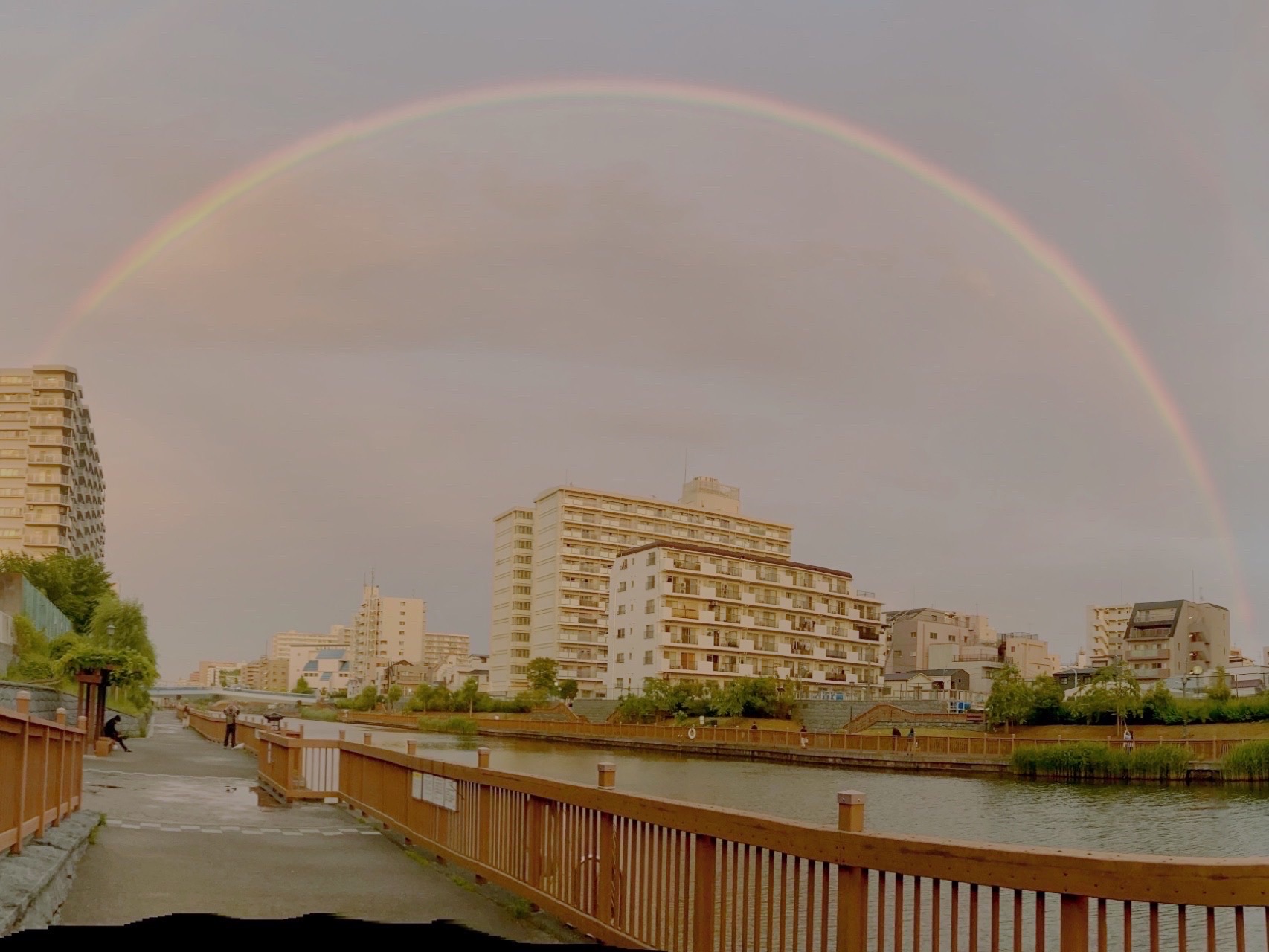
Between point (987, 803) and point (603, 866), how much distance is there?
111ft

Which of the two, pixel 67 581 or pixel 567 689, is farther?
pixel 567 689

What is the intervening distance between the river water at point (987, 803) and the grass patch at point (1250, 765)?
153 centimetres

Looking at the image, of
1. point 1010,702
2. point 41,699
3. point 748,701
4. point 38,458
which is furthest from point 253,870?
point 38,458

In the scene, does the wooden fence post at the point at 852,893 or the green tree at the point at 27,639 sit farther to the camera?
the green tree at the point at 27,639

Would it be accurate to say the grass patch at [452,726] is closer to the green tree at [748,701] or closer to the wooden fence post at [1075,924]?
the green tree at [748,701]

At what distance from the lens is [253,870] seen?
1092cm

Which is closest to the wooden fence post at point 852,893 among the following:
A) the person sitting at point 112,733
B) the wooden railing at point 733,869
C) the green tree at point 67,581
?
the wooden railing at point 733,869

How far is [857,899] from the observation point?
541 centimetres

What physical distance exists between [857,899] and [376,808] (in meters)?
11.0

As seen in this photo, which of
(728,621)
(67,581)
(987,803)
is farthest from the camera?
(728,621)

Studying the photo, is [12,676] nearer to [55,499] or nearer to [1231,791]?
[1231,791]

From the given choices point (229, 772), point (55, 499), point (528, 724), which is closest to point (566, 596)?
point (528, 724)

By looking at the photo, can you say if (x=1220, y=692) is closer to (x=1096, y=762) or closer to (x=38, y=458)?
(x=1096, y=762)

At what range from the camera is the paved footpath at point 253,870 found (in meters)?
8.84
